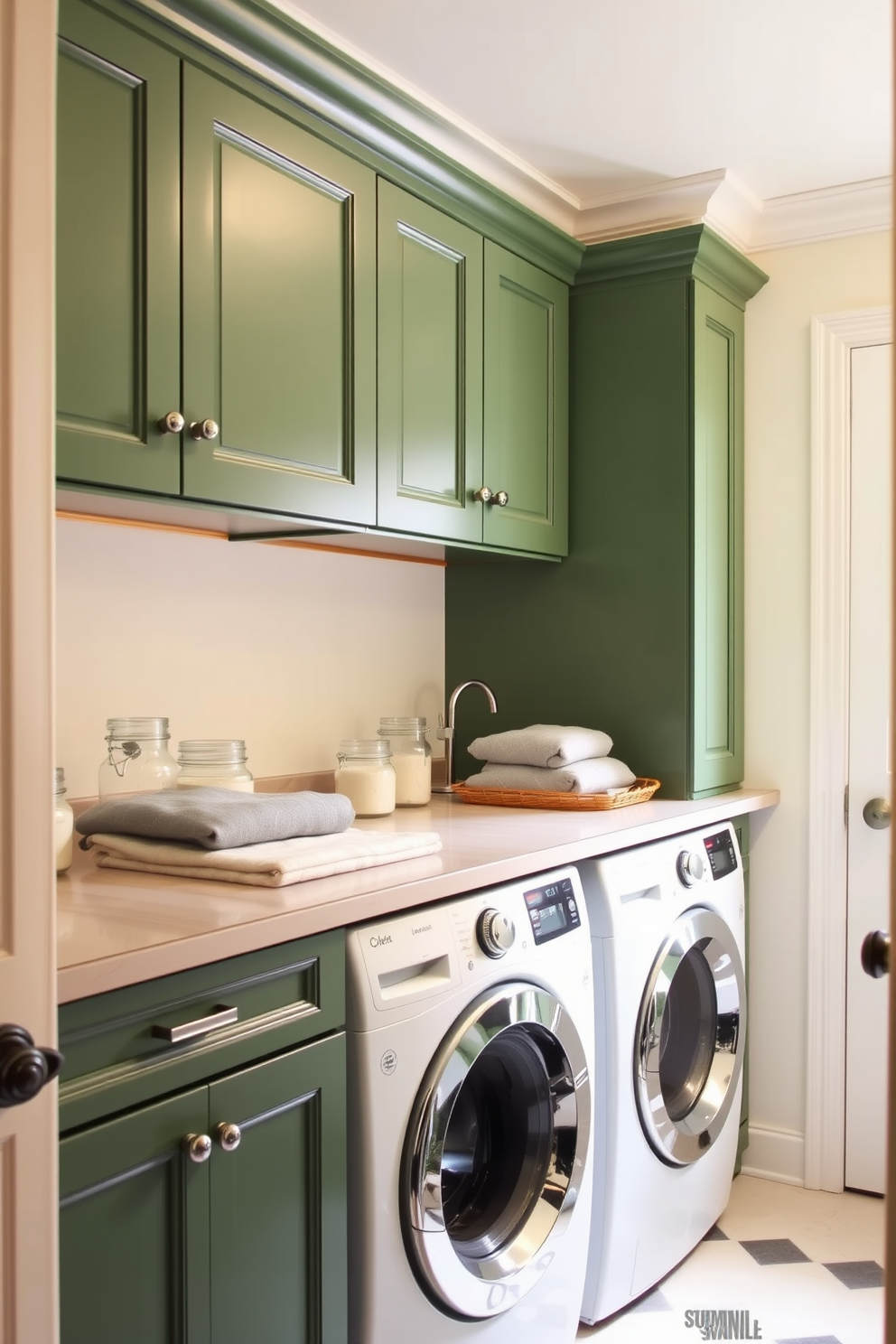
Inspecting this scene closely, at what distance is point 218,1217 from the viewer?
1.34m

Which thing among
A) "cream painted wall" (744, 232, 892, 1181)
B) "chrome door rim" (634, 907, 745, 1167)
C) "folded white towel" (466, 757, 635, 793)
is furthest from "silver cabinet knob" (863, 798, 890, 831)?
"folded white towel" (466, 757, 635, 793)

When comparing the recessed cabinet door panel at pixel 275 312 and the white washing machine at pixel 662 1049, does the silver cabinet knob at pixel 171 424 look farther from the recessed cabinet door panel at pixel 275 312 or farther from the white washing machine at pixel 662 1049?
the white washing machine at pixel 662 1049

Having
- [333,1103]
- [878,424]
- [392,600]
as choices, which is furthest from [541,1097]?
[878,424]

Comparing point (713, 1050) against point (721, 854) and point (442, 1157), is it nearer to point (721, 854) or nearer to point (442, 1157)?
point (721, 854)

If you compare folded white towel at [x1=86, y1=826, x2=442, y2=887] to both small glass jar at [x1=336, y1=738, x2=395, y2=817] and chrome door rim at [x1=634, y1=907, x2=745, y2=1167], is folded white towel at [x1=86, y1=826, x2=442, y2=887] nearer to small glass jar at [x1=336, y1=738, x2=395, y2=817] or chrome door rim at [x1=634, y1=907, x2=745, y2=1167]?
small glass jar at [x1=336, y1=738, x2=395, y2=817]

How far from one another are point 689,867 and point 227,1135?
1.39m

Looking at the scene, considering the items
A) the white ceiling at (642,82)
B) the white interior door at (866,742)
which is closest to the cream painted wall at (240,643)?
the white ceiling at (642,82)

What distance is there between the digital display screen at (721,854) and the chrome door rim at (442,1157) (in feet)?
2.49

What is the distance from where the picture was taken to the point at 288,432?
6.64 feet

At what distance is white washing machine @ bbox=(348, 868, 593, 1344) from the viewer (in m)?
1.56

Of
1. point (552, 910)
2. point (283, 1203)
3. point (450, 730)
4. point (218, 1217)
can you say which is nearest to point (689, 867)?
point (552, 910)

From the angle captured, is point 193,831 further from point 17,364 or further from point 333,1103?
point 17,364

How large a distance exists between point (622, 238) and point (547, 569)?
32.6 inches

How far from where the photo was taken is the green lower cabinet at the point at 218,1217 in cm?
119
